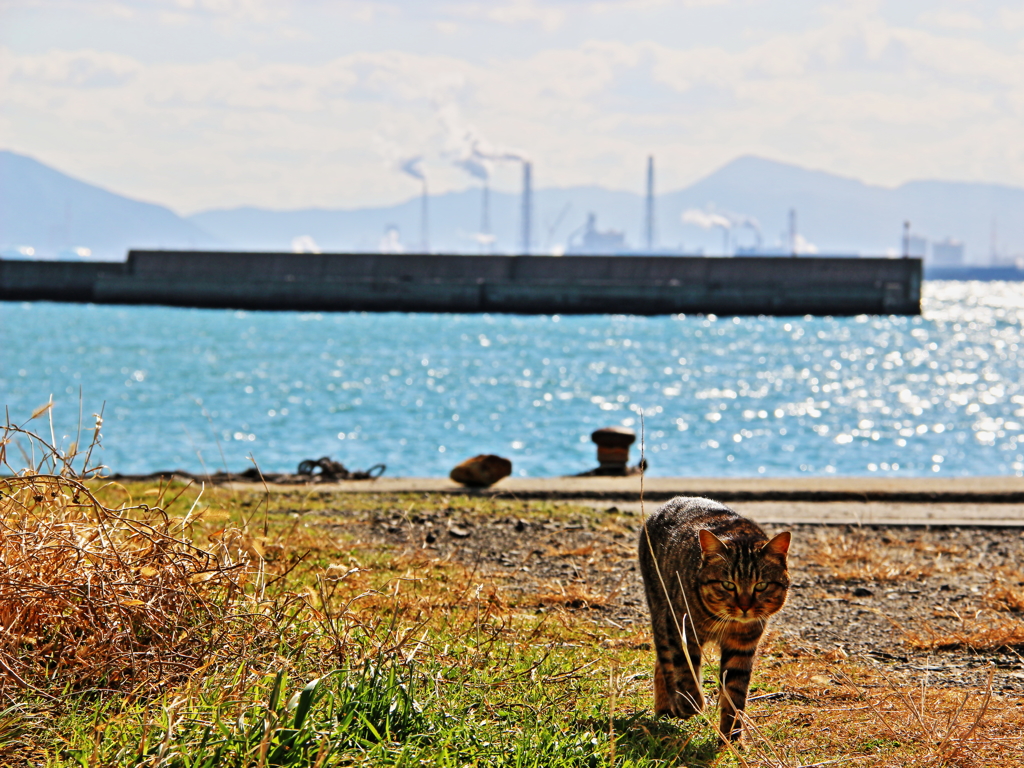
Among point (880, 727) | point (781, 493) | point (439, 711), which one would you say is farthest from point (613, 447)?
point (439, 711)

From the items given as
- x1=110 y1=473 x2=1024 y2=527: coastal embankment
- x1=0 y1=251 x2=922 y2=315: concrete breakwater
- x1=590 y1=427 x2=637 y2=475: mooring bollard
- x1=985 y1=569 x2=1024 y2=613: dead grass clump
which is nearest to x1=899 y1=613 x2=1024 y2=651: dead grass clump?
x1=985 y1=569 x2=1024 y2=613: dead grass clump

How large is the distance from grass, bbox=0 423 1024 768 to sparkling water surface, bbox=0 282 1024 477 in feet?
15.2

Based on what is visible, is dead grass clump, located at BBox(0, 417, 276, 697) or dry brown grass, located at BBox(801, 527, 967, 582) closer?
dead grass clump, located at BBox(0, 417, 276, 697)

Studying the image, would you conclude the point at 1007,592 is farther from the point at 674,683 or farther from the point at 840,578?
the point at 674,683

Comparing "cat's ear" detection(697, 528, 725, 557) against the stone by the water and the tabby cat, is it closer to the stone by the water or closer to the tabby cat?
the tabby cat

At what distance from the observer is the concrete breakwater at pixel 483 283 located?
3054 inches

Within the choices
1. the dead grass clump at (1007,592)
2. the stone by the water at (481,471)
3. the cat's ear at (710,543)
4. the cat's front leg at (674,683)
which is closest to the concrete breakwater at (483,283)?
the stone by the water at (481,471)

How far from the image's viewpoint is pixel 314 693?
3.76m

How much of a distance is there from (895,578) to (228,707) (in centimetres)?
586

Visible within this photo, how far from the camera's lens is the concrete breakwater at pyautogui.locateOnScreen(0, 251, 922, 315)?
77.6 meters

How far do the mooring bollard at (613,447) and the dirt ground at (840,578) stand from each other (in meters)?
2.84

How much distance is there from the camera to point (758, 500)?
39.2 feet

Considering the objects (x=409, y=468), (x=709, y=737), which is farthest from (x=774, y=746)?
(x=409, y=468)

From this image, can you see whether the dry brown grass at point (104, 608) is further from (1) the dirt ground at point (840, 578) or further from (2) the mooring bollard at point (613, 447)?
(2) the mooring bollard at point (613, 447)
